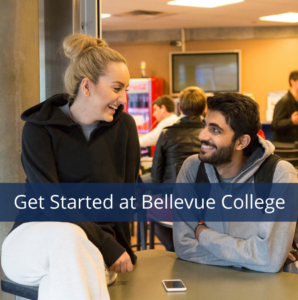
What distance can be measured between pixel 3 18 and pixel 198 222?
4.21 ft

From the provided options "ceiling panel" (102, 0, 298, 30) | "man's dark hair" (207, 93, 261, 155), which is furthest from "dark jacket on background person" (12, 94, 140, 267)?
"ceiling panel" (102, 0, 298, 30)

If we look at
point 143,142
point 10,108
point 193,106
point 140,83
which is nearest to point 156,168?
point 193,106

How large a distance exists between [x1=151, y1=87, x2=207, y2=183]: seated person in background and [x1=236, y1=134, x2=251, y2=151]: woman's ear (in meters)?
1.64

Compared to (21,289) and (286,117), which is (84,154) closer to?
(21,289)

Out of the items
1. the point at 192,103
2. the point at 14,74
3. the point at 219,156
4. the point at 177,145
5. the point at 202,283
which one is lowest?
the point at 202,283

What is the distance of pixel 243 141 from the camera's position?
1.79 m

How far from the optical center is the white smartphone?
58.9 inches

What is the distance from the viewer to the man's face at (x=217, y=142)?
1.77 metres

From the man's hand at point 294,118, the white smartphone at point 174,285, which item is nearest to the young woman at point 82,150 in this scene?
the white smartphone at point 174,285

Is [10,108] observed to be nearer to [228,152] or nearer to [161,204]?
[228,152]

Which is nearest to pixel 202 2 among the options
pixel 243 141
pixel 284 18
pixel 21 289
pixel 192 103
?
pixel 284 18

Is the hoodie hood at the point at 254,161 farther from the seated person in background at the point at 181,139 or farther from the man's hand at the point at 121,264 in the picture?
the seated person in background at the point at 181,139

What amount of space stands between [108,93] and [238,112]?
56cm

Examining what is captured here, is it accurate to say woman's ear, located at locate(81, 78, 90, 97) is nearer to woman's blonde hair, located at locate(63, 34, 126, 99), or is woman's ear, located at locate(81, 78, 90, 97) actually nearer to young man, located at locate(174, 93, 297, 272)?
woman's blonde hair, located at locate(63, 34, 126, 99)
